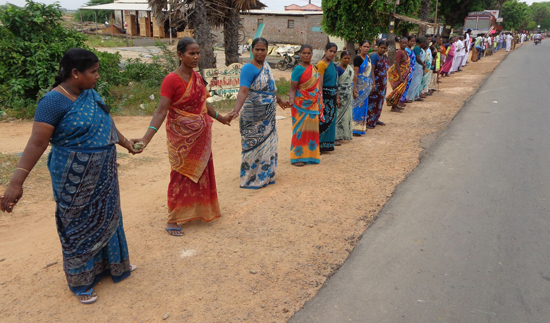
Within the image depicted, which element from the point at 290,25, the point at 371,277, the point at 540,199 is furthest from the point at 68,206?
the point at 290,25

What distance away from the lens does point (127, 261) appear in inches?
115

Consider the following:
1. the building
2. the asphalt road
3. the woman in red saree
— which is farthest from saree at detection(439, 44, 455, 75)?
the woman in red saree

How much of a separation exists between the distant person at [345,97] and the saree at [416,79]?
4511mm

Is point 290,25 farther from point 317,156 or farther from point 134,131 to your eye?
point 317,156

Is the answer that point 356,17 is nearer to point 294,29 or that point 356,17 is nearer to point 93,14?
point 294,29

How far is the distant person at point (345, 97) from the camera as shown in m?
6.33

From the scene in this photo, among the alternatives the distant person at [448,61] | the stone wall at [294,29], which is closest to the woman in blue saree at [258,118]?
the distant person at [448,61]

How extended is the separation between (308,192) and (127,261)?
2287 millimetres

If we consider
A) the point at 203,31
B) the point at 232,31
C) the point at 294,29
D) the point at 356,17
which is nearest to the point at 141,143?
the point at 203,31

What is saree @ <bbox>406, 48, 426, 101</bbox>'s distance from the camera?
10426 mm

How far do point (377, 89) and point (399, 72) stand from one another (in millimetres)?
1617

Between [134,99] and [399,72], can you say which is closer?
[399,72]

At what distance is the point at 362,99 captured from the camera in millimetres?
7250

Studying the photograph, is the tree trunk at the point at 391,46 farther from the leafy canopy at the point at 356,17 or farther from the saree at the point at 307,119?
the saree at the point at 307,119
